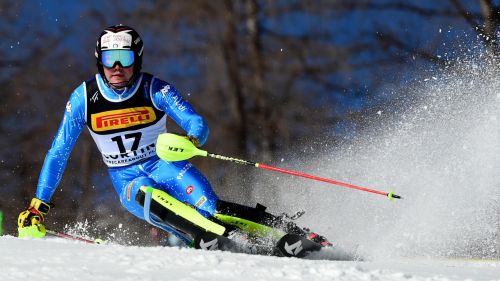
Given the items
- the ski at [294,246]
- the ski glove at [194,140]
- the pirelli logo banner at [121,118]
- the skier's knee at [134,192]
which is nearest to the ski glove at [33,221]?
the skier's knee at [134,192]

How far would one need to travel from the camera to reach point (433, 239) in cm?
652

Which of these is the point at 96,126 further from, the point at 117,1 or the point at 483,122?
the point at 117,1

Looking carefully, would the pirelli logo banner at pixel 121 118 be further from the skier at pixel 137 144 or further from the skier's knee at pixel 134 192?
the skier's knee at pixel 134 192

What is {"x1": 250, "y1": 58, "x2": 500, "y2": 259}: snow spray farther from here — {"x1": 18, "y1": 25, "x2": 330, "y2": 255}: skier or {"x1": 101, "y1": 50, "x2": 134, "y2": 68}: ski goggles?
{"x1": 101, "y1": 50, "x2": 134, "y2": 68}: ski goggles

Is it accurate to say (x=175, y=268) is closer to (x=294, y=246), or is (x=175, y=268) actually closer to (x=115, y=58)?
(x=294, y=246)

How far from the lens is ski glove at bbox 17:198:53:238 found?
5364mm

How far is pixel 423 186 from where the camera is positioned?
23.4 ft

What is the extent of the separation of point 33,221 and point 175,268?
2.38 metres

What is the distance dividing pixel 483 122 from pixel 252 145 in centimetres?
871

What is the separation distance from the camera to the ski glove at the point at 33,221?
17.6ft

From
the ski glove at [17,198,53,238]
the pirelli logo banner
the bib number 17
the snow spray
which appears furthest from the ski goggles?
the snow spray

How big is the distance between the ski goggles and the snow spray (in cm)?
231

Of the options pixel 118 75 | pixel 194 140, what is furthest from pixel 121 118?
pixel 194 140

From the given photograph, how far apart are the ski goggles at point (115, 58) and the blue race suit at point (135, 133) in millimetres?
186
